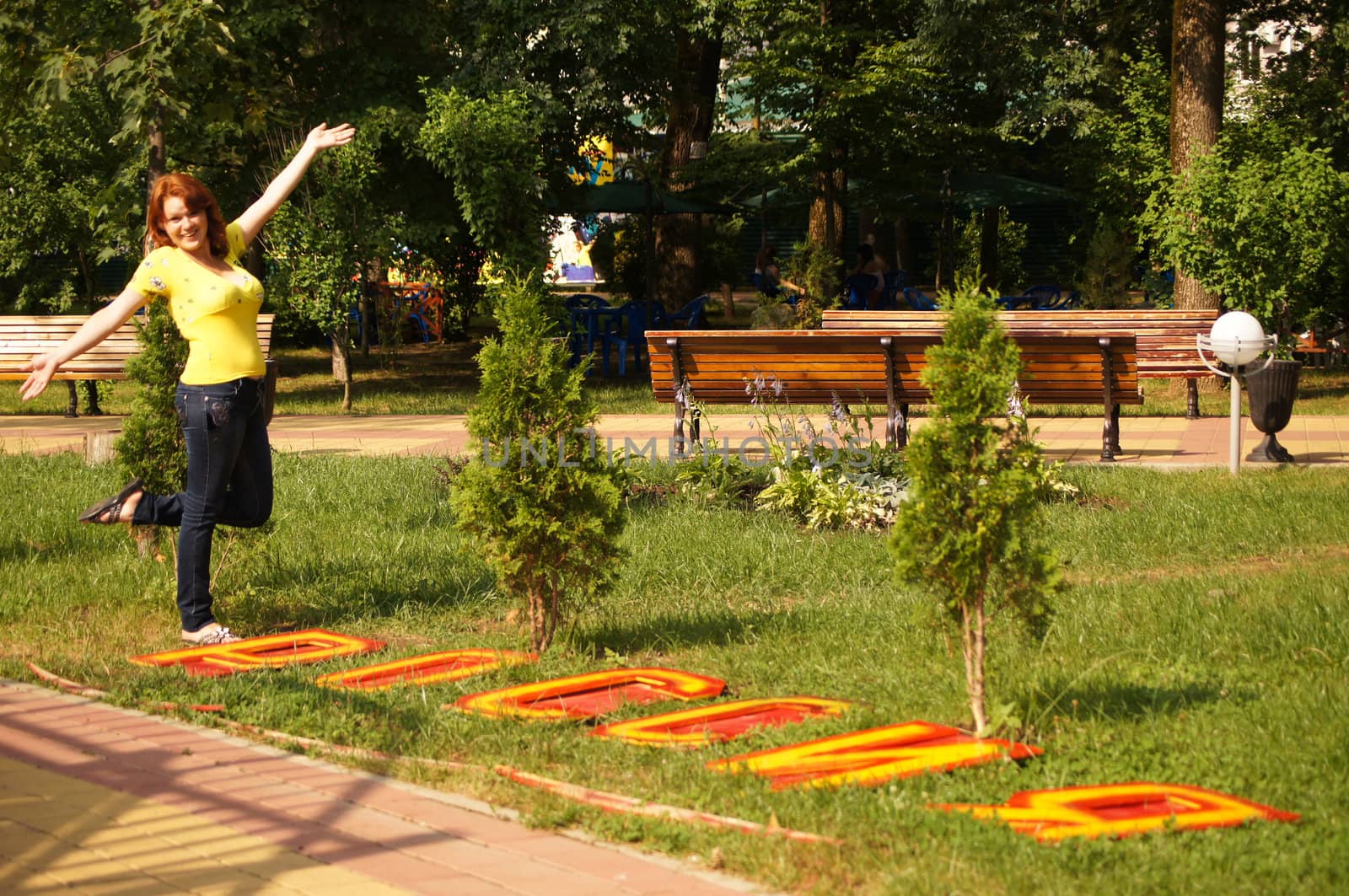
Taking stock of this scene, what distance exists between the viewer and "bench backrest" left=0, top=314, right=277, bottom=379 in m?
14.5

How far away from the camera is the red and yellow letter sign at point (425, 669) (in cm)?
527

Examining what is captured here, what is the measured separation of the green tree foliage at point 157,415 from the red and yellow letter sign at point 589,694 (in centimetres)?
220

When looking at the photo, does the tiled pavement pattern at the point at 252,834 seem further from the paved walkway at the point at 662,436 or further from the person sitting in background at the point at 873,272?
the person sitting in background at the point at 873,272

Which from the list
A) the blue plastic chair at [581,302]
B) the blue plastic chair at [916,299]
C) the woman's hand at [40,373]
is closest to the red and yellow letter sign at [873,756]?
the woman's hand at [40,373]

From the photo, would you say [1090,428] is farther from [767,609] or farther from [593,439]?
[593,439]

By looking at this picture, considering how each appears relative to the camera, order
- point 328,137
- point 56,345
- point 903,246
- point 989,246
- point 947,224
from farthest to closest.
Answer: point 903,246
point 989,246
point 947,224
point 56,345
point 328,137

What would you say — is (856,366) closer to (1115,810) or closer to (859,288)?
(1115,810)

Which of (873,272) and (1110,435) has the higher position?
(873,272)

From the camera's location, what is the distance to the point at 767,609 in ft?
21.1

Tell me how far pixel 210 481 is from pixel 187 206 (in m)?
1.11

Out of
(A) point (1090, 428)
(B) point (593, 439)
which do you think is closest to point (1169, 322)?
(A) point (1090, 428)

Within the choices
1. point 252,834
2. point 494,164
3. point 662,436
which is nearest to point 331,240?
point 494,164

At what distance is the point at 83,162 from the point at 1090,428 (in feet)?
47.7

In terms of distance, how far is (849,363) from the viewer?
1021cm
